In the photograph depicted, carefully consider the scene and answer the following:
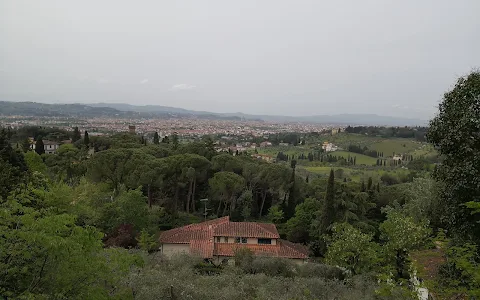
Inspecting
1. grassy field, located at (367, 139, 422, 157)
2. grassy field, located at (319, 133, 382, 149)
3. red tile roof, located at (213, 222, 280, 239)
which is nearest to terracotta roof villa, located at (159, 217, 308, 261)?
red tile roof, located at (213, 222, 280, 239)

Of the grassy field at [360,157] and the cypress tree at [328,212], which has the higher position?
the cypress tree at [328,212]

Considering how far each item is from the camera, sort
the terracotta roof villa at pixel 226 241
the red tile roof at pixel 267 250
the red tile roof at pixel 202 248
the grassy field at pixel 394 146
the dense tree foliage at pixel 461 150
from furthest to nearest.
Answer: the grassy field at pixel 394 146 < the terracotta roof villa at pixel 226 241 < the red tile roof at pixel 267 250 < the red tile roof at pixel 202 248 < the dense tree foliage at pixel 461 150

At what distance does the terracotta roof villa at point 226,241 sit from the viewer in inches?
851

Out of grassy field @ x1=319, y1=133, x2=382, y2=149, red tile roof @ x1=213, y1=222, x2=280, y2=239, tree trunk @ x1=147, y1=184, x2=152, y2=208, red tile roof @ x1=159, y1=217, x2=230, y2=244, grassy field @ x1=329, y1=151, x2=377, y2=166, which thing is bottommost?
grassy field @ x1=329, y1=151, x2=377, y2=166

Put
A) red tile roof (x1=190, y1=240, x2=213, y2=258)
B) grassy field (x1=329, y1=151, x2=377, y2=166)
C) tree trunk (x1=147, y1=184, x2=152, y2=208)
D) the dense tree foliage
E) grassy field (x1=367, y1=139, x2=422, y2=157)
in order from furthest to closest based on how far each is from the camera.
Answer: grassy field (x1=367, y1=139, x2=422, y2=157) < grassy field (x1=329, y1=151, x2=377, y2=166) < tree trunk (x1=147, y1=184, x2=152, y2=208) < red tile roof (x1=190, y1=240, x2=213, y2=258) < the dense tree foliage

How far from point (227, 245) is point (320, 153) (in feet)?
216

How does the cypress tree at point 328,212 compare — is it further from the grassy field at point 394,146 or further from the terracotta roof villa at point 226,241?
the grassy field at point 394,146

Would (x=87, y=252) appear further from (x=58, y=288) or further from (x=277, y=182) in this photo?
(x=277, y=182)

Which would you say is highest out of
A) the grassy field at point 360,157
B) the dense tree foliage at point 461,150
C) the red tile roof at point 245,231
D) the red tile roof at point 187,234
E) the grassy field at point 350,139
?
the dense tree foliage at point 461,150

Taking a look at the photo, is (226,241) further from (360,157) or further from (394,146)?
(394,146)

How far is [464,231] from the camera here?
11258 millimetres

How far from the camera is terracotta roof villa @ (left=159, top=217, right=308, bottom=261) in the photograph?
70.9 feet

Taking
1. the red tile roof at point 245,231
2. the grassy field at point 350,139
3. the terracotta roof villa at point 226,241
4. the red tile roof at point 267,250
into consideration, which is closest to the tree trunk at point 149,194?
the terracotta roof villa at point 226,241

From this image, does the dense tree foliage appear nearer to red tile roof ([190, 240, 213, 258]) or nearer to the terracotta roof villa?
the terracotta roof villa
